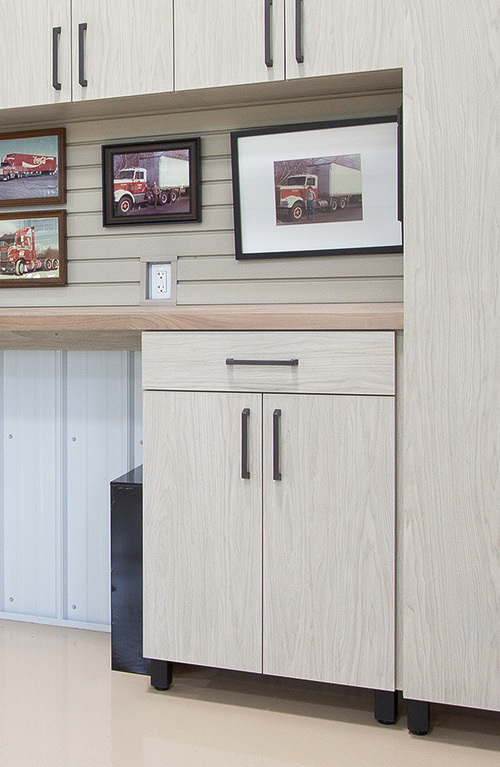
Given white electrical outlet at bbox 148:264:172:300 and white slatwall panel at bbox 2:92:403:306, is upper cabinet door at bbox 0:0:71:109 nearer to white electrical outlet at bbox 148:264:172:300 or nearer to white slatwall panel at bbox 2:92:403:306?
white slatwall panel at bbox 2:92:403:306

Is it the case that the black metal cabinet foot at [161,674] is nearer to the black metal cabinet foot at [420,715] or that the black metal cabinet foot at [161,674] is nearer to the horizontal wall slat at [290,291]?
the black metal cabinet foot at [420,715]

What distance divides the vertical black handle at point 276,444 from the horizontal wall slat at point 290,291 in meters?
0.61

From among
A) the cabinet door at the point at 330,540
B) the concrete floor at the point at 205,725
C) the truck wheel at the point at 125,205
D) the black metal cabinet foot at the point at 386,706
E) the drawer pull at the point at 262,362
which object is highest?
the truck wheel at the point at 125,205

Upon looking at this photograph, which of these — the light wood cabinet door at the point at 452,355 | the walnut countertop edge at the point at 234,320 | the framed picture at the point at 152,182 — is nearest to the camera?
the light wood cabinet door at the point at 452,355

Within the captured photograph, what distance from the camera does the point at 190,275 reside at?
9.28 feet

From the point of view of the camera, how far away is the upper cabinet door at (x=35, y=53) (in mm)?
2605

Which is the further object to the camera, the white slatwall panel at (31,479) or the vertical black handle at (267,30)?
the white slatwall panel at (31,479)

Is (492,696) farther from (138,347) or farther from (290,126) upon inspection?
(290,126)

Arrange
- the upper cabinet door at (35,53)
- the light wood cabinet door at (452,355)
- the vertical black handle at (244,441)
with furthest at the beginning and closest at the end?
1. the upper cabinet door at (35,53)
2. the vertical black handle at (244,441)
3. the light wood cabinet door at (452,355)

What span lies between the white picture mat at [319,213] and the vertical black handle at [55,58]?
615mm

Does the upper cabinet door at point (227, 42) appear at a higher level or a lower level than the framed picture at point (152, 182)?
higher

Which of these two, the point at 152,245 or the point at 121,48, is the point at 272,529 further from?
the point at 121,48

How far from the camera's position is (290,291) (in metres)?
2.73

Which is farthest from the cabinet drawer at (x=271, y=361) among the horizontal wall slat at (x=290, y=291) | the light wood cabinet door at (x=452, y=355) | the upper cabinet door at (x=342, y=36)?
the upper cabinet door at (x=342, y=36)
